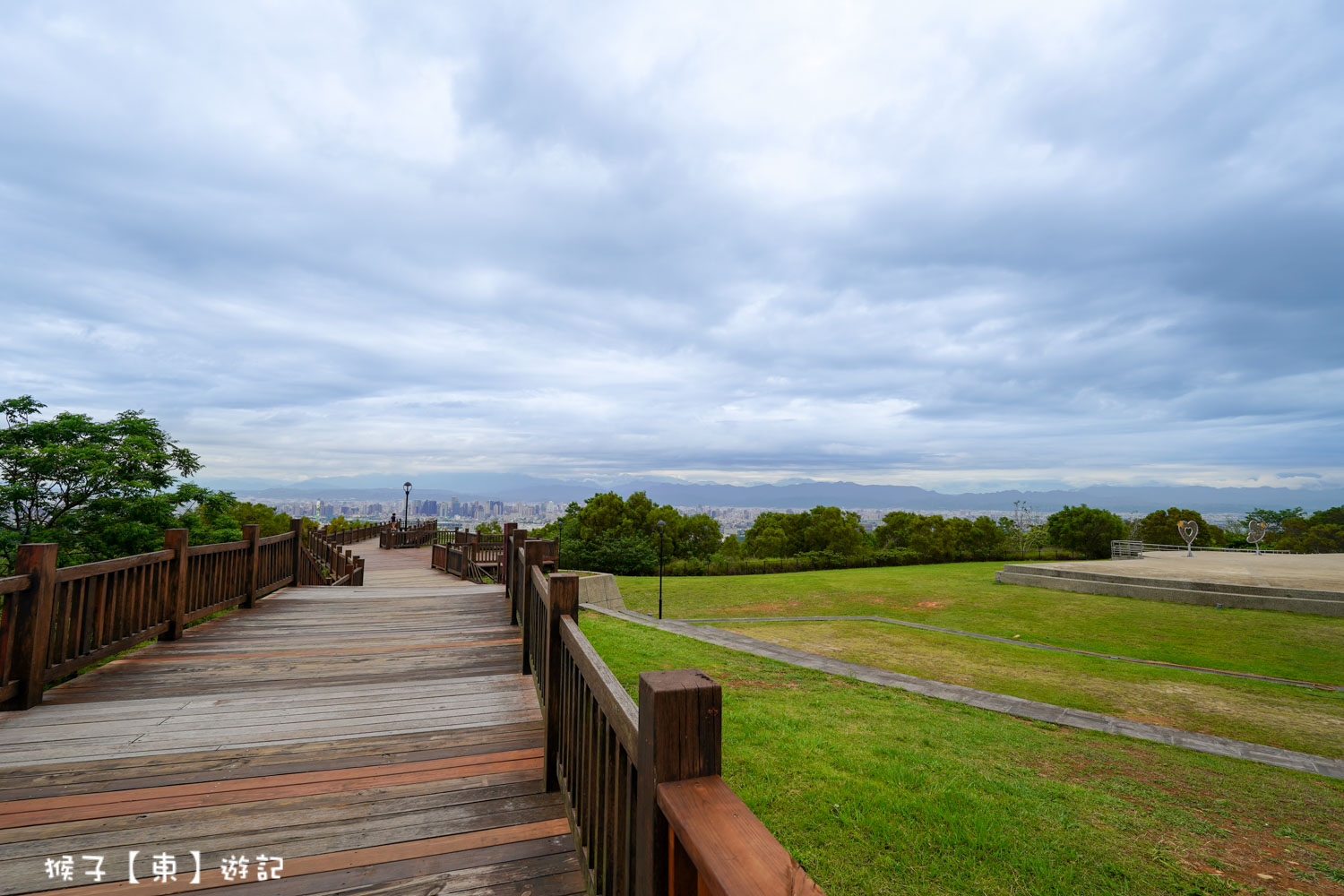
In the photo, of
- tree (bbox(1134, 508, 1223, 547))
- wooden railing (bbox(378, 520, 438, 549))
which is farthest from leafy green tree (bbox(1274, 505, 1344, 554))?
wooden railing (bbox(378, 520, 438, 549))

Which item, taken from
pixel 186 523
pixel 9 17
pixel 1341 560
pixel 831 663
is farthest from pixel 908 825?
pixel 1341 560

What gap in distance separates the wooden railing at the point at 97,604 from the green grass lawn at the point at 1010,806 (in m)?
4.81

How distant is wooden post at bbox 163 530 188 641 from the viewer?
17.0 feet

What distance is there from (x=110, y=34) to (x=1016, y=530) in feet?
163

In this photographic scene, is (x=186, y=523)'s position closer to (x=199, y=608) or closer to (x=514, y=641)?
(x=199, y=608)

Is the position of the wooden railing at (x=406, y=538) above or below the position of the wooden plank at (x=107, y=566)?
below

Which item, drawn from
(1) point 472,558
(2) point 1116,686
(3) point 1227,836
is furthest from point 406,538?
(3) point 1227,836

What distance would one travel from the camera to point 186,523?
13.8 metres

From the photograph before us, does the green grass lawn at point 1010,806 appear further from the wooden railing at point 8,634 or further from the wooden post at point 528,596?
the wooden railing at point 8,634

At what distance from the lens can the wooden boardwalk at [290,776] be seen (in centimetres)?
215

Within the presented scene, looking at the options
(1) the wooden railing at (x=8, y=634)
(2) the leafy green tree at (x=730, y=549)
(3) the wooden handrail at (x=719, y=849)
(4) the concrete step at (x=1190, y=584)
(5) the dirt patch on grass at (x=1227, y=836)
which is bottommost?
(2) the leafy green tree at (x=730, y=549)

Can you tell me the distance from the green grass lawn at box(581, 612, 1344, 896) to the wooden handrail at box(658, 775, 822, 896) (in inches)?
110

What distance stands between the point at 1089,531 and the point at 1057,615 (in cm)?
3047

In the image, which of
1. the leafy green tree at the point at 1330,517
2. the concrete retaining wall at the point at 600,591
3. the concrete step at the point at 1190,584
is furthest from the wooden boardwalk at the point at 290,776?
the leafy green tree at the point at 1330,517
